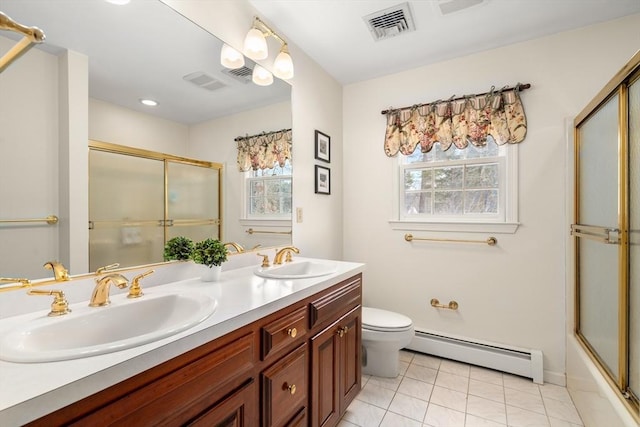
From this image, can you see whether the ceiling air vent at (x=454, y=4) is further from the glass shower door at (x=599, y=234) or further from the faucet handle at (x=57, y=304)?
the faucet handle at (x=57, y=304)

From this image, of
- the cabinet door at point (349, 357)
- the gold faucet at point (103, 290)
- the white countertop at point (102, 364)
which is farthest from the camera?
the cabinet door at point (349, 357)

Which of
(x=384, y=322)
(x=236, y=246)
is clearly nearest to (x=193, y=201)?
(x=236, y=246)

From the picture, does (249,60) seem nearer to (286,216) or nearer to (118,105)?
(118,105)

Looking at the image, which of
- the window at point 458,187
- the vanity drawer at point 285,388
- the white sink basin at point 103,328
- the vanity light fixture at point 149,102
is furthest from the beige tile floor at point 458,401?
the vanity light fixture at point 149,102

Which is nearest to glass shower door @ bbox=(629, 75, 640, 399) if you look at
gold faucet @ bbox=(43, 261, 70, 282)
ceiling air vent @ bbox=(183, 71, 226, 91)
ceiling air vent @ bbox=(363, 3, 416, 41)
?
ceiling air vent @ bbox=(363, 3, 416, 41)

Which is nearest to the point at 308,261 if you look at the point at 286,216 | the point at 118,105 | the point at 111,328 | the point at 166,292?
the point at 286,216

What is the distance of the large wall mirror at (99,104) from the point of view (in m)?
0.93

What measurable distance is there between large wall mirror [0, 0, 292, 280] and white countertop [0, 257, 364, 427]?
1.10 ft

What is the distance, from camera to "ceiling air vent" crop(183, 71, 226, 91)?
Result: 4.86 feet

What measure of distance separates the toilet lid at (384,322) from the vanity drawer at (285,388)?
34.1 inches

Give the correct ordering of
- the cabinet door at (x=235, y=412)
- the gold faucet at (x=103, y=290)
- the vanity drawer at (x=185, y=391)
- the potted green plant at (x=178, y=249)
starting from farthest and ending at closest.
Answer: the potted green plant at (x=178, y=249) < the gold faucet at (x=103, y=290) < the cabinet door at (x=235, y=412) < the vanity drawer at (x=185, y=391)

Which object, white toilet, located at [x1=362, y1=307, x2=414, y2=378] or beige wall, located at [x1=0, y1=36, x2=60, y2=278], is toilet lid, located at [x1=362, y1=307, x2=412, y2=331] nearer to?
white toilet, located at [x1=362, y1=307, x2=414, y2=378]

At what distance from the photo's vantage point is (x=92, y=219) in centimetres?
110

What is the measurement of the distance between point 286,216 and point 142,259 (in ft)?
3.27
